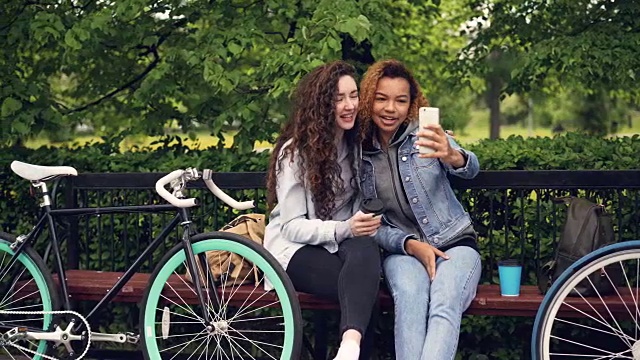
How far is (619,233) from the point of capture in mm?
5293

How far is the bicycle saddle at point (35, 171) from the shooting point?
5043mm

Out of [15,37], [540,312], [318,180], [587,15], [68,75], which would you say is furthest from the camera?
[68,75]

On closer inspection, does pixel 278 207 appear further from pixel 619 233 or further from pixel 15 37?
pixel 15 37

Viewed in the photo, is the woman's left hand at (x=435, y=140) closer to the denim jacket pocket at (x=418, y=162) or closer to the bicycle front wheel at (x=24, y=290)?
the denim jacket pocket at (x=418, y=162)

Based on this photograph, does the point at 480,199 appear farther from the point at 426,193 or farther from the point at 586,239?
the point at 586,239

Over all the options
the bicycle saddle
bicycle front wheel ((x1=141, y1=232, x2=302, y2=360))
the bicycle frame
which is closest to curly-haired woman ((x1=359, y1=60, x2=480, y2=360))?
bicycle front wheel ((x1=141, y1=232, x2=302, y2=360))

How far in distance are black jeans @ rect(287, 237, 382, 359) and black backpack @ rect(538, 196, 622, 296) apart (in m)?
0.85

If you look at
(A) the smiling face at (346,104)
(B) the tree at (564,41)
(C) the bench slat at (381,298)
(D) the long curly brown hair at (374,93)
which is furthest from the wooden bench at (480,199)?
(B) the tree at (564,41)

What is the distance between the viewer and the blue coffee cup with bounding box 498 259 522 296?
4.76 meters

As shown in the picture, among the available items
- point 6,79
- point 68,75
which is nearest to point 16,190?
point 6,79

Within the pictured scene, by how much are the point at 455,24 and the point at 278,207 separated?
1217 cm

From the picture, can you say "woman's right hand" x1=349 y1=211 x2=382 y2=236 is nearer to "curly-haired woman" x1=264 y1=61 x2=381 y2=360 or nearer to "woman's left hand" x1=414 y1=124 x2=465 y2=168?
"curly-haired woman" x1=264 y1=61 x2=381 y2=360

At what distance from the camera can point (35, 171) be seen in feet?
16.6

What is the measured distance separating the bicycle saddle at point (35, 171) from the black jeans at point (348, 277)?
4.30ft
